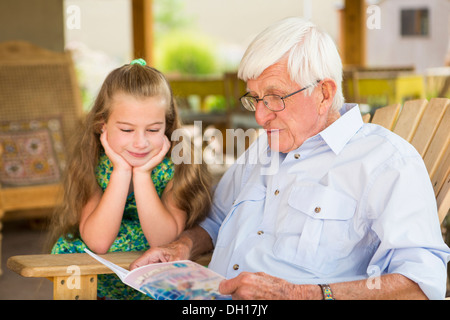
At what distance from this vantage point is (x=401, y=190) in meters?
1.53

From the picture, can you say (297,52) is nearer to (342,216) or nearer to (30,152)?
(342,216)

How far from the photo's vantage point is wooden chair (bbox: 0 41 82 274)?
15.3 feet

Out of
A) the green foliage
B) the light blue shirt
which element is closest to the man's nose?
the light blue shirt

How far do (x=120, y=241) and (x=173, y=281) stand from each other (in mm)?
493

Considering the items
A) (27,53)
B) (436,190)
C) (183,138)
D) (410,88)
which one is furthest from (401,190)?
(410,88)

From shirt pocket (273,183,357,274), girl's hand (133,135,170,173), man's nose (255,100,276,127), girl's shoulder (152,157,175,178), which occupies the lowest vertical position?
shirt pocket (273,183,357,274)

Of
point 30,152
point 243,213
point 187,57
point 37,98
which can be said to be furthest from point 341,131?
point 187,57

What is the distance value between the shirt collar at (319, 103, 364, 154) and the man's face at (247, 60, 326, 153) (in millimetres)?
71

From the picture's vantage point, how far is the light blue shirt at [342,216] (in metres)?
1.50

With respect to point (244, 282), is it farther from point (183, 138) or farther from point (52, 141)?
point (52, 141)

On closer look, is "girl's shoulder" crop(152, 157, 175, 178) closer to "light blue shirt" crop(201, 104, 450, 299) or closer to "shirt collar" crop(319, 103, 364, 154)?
"light blue shirt" crop(201, 104, 450, 299)
